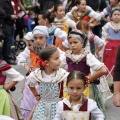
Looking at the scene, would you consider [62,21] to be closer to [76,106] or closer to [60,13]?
[60,13]

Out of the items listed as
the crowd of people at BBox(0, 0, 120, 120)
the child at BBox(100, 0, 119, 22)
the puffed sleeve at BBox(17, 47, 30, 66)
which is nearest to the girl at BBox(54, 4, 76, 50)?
the crowd of people at BBox(0, 0, 120, 120)

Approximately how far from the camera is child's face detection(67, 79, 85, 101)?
4.42 meters

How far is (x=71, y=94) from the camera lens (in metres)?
4.43

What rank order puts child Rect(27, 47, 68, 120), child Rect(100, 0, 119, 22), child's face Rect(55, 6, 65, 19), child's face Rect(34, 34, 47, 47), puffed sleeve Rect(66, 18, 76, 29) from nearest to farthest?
child Rect(27, 47, 68, 120)
child's face Rect(34, 34, 47, 47)
puffed sleeve Rect(66, 18, 76, 29)
child's face Rect(55, 6, 65, 19)
child Rect(100, 0, 119, 22)

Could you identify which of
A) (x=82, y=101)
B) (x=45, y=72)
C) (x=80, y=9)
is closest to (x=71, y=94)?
→ (x=82, y=101)

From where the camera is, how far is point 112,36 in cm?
888

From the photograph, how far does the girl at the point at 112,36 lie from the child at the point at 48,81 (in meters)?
3.55

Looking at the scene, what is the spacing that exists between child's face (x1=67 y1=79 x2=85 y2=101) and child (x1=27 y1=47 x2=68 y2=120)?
33.5 inches

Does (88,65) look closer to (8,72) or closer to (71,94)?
(8,72)

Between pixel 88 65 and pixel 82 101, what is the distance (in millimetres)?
1310

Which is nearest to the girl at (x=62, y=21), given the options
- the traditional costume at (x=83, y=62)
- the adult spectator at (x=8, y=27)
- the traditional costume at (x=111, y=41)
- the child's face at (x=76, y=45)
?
the traditional costume at (x=111, y=41)

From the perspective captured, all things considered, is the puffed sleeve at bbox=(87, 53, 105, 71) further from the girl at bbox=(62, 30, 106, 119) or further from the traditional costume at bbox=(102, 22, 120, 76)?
the traditional costume at bbox=(102, 22, 120, 76)

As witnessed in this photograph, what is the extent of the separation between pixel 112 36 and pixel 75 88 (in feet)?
15.0

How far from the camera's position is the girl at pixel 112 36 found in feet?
28.9
